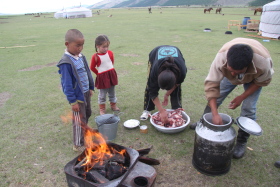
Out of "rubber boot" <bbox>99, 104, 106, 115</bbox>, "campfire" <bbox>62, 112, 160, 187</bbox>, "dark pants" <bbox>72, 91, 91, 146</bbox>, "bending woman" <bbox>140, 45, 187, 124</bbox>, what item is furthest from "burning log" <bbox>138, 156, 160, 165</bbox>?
"rubber boot" <bbox>99, 104, 106, 115</bbox>

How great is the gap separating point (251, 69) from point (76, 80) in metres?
2.38

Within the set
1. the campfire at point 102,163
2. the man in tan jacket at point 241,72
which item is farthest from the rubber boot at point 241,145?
the campfire at point 102,163

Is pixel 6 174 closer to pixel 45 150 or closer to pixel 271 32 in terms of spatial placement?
pixel 45 150

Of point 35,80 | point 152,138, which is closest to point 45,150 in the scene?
point 152,138

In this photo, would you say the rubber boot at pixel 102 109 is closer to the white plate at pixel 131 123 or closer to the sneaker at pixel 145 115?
the white plate at pixel 131 123

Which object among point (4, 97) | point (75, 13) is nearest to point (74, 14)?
point (75, 13)

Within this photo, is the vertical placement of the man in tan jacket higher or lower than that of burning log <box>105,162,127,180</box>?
higher

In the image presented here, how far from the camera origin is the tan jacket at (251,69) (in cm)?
246

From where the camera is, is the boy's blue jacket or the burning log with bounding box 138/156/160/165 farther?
the burning log with bounding box 138/156/160/165

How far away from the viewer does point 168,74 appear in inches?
106

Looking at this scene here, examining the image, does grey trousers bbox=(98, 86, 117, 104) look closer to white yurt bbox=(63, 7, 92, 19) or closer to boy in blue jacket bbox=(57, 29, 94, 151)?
boy in blue jacket bbox=(57, 29, 94, 151)

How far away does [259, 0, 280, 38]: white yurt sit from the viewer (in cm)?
1355

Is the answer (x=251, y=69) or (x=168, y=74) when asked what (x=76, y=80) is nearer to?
(x=168, y=74)

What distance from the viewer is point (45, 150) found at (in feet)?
11.1
